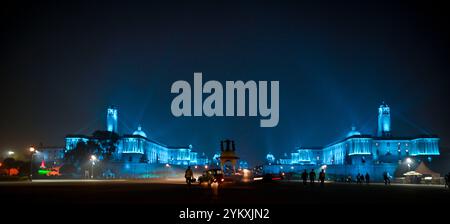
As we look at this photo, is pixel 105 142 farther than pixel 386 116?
No

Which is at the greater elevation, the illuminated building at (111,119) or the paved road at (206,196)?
the illuminated building at (111,119)

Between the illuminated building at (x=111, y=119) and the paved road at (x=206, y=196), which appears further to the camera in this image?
the illuminated building at (x=111, y=119)

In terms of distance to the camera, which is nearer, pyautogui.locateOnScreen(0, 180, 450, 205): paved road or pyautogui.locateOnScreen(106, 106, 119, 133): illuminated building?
pyautogui.locateOnScreen(0, 180, 450, 205): paved road

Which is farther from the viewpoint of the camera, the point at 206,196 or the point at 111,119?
the point at 111,119

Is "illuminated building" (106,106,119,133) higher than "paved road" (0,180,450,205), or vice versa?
"illuminated building" (106,106,119,133)

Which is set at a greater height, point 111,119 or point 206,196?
point 111,119

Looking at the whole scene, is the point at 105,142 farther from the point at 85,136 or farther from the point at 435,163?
the point at 435,163
